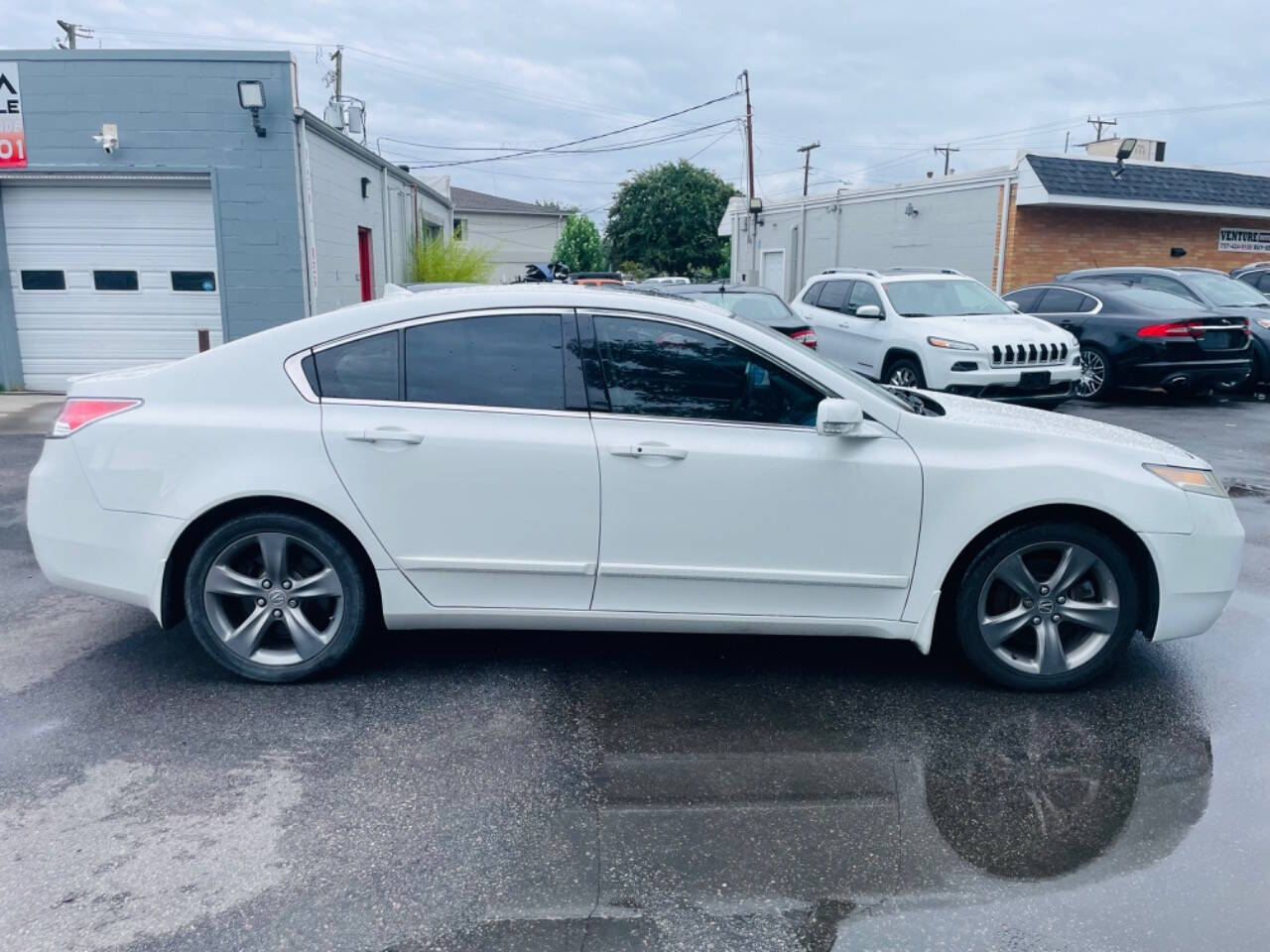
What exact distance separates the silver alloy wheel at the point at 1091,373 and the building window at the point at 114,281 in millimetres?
12379

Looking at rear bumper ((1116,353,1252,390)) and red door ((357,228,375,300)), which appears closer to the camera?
rear bumper ((1116,353,1252,390))

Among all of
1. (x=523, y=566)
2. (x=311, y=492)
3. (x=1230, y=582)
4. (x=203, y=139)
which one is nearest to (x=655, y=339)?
(x=523, y=566)

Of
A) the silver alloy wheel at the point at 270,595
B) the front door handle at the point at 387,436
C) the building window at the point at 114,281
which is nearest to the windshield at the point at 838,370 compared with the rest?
the front door handle at the point at 387,436

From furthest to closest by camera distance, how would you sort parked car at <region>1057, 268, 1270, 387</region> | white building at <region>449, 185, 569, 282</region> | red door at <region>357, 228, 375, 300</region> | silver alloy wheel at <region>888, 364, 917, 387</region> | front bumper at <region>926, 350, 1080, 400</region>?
white building at <region>449, 185, 569, 282</region>
red door at <region>357, 228, 375, 300</region>
parked car at <region>1057, 268, 1270, 387</region>
silver alloy wheel at <region>888, 364, 917, 387</region>
front bumper at <region>926, 350, 1080, 400</region>

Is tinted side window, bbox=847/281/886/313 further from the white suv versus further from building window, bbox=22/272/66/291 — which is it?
building window, bbox=22/272/66/291

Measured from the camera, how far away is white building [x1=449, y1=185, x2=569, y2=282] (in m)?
65.9

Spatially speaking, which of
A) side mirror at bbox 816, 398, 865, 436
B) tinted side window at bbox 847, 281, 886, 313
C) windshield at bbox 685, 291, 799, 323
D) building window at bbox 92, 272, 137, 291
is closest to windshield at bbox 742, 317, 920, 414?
side mirror at bbox 816, 398, 865, 436

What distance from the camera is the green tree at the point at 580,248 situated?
188 feet

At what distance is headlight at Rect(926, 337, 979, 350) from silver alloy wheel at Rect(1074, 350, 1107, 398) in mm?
3013

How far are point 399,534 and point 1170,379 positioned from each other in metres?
11.9

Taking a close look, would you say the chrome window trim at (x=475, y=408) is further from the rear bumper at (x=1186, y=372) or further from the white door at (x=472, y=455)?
the rear bumper at (x=1186, y=372)

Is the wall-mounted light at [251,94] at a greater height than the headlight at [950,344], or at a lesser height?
greater

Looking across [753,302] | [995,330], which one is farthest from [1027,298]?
[753,302]

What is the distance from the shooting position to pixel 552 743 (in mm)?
3877
